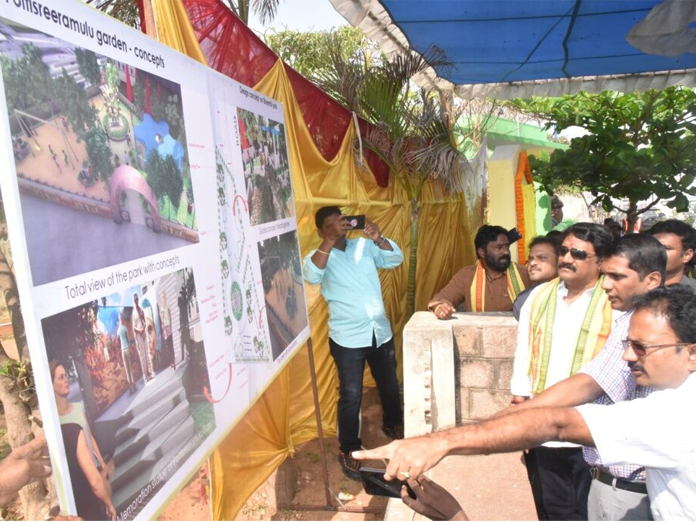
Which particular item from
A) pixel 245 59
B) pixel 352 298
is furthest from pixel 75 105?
pixel 352 298

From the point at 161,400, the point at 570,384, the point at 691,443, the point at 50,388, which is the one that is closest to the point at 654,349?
the point at 691,443

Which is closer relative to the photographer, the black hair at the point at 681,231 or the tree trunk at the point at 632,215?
the black hair at the point at 681,231

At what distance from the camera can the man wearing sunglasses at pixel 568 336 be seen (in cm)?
245

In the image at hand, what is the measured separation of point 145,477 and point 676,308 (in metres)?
1.46

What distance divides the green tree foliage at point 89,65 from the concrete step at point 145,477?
3.15 feet

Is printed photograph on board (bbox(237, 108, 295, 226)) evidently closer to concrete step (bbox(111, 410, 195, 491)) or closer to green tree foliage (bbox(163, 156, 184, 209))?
green tree foliage (bbox(163, 156, 184, 209))

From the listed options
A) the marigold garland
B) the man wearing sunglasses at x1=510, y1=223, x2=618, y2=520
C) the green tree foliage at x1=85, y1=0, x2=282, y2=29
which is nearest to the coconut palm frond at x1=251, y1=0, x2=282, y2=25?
the green tree foliage at x1=85, y1=0, x2=282, y2=29

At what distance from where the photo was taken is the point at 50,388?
1.07 meters

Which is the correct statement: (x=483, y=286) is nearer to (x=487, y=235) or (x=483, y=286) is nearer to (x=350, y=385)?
(x=487, y=235)

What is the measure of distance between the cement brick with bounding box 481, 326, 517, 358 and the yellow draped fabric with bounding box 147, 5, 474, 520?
4.05 feet

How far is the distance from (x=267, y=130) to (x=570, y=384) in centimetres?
174

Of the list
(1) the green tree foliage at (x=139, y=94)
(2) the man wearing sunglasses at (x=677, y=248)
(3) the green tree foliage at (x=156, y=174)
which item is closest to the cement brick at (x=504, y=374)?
(2) the man wearing sunglasses at (x=677, y=248)

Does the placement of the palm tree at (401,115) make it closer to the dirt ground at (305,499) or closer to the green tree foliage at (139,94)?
the dirt ground at (305,499)

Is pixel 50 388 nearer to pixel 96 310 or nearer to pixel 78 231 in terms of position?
pixel 96 310
